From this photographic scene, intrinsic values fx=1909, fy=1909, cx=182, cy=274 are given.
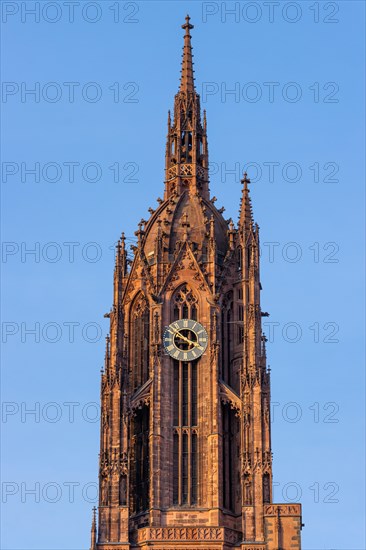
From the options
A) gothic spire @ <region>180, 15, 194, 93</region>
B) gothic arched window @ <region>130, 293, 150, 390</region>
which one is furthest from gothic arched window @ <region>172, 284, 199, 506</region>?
gothic spire @ <region>180, 15, 194, 93</region>

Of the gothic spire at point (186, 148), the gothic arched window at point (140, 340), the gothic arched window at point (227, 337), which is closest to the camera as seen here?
the gothic arched window at point (227, 337)

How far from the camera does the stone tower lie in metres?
99.6

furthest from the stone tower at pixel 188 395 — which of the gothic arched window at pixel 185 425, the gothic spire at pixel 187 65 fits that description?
the gothic spire at pixel 187 65

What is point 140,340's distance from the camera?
4195 inches

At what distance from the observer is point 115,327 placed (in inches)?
4161

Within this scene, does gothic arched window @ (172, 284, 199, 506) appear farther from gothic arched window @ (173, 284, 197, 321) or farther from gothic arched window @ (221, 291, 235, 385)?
gothic arched window @ (221, 291, 235, 385)

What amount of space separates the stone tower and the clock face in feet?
0.25

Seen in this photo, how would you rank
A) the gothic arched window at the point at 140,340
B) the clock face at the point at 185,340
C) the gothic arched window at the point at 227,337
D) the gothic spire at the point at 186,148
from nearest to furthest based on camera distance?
the clock face at the point at 185,340, the gothic arched window at the point at 227,337, the gothic arched window at the point at 140,340, the gothic spire at the point at 186,148

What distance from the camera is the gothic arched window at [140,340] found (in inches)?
4154

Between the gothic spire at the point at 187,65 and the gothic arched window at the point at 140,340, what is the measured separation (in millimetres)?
14919

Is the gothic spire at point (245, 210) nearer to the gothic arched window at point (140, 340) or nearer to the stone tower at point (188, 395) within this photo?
the stone tower at point (188, 395)

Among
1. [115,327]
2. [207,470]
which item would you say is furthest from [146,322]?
[207,470]

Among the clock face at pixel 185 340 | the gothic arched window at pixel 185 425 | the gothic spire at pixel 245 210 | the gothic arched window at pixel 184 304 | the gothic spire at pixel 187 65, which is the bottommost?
the gothic arched window at pixel 185 425

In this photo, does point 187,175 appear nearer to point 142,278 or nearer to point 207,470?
point 142,278
